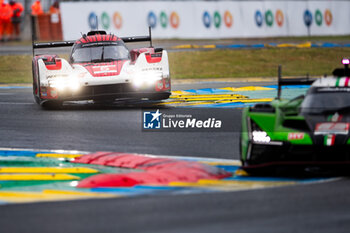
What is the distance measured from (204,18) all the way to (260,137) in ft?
90.3

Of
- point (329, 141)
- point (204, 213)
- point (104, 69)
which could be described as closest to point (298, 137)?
point (329, 141)

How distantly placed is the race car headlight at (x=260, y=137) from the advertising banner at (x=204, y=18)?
24.9m

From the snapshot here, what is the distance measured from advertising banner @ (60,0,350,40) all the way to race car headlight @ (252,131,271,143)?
24879 millimetres

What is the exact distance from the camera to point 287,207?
22.9 feet

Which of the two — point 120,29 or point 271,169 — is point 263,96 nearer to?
point 271,169

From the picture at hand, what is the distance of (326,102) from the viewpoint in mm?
8891

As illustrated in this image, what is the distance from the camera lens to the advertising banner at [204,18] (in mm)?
33875

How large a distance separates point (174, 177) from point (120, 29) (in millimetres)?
25772

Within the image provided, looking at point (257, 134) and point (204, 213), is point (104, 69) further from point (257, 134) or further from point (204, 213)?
point (204, 213)

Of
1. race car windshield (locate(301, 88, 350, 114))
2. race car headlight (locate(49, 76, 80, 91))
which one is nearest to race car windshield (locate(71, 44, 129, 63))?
race car headlight (locate(49, 76, 80, 91))

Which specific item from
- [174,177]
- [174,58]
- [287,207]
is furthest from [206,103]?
[174,58]

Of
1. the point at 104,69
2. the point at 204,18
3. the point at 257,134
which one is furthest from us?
the point at 204,18

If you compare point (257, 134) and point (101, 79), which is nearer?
point (257, 134)

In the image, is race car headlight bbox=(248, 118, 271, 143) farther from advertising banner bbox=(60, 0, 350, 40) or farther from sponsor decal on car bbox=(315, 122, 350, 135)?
advertising banner bbox=(60, 0, 350, 40)
